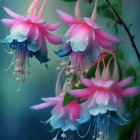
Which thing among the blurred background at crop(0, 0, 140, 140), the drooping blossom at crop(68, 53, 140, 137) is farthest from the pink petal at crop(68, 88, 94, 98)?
the blurred background at crop(0, 0, 140, 140)

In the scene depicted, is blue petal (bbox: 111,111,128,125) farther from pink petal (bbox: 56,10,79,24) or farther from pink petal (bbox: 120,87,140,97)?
pink petal (bbox: 56,10,79,24)

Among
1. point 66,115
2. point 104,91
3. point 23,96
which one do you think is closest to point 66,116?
point 66,115

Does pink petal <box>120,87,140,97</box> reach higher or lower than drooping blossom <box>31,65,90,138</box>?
higher

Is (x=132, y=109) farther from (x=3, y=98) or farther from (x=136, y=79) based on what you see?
(x=3, y=98)

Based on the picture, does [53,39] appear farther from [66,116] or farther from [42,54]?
[66,116]

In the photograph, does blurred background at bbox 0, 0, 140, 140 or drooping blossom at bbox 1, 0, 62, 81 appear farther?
blurred background at bbox 0, 0, 140, 140

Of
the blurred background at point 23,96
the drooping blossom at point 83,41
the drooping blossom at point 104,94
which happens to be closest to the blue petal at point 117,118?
the drooping blossom at point 104,94

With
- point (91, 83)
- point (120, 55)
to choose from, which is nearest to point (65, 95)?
point (91, 83)
